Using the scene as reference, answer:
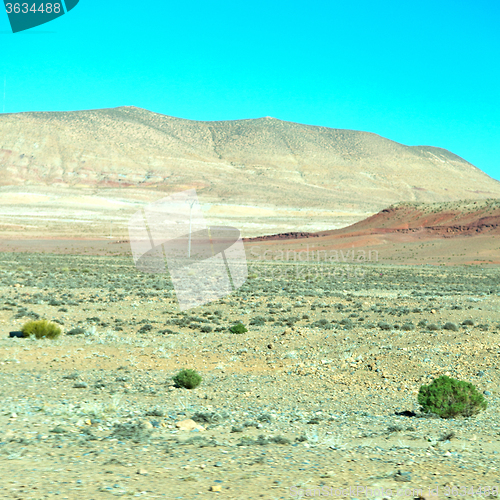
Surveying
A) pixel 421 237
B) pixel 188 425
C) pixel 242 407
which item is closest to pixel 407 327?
pixel 242 407

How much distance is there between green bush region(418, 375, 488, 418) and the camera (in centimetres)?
799

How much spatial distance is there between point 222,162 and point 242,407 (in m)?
154

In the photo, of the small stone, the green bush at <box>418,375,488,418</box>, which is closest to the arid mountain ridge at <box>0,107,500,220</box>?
the green bush at <box>418,375,488,418</box>

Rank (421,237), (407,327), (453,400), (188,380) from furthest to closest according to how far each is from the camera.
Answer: (421,237)
(407,327)
(188,380)
(453,400)

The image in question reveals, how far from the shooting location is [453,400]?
8055 millimetres

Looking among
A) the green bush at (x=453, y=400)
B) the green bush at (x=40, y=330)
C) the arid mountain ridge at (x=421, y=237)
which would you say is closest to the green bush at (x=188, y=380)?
the green bush at (x=453, y=400)

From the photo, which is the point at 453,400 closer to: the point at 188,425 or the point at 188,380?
the point at 188,425

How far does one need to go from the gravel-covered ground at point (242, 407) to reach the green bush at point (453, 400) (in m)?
0.18

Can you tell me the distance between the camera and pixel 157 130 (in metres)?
175

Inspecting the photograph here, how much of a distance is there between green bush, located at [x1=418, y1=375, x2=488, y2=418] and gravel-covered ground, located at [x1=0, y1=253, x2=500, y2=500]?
0.18 metres

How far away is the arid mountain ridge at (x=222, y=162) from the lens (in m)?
130

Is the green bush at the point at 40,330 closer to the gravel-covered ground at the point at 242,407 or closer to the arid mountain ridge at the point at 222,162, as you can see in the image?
the gravel-covered ground at the point at 242,407

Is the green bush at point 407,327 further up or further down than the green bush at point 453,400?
further down

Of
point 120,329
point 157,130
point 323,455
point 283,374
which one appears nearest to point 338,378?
point 283,374
